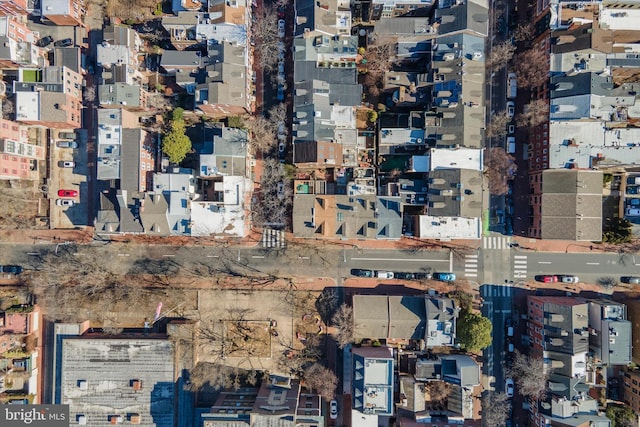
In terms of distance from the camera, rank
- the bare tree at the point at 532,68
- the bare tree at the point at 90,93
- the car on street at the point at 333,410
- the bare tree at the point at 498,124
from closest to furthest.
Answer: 1. the bare tree at the point at 532,68
2. the bare tree at the point at 498,124
3. the bare tree at the point at 90,93
4. the car on street at the point at 333,410

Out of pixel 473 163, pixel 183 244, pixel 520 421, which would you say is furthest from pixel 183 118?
pixel 520 421

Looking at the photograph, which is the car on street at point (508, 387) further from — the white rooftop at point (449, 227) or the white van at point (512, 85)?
the white van at point (512, 85)

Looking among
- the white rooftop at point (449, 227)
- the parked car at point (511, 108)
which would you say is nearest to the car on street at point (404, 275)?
the white rooftop at point (449, 227)

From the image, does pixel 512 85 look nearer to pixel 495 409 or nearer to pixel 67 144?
pixel 495 409

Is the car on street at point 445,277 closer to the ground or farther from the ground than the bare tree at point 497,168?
closer to the ground

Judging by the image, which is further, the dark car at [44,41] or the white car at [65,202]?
the white car at [65,202]

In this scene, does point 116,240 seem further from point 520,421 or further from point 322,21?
point 520,421

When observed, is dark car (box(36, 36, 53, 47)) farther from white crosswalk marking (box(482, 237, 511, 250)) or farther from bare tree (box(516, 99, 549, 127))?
white crosswalk marking (box(482, 237, 511, 250))
